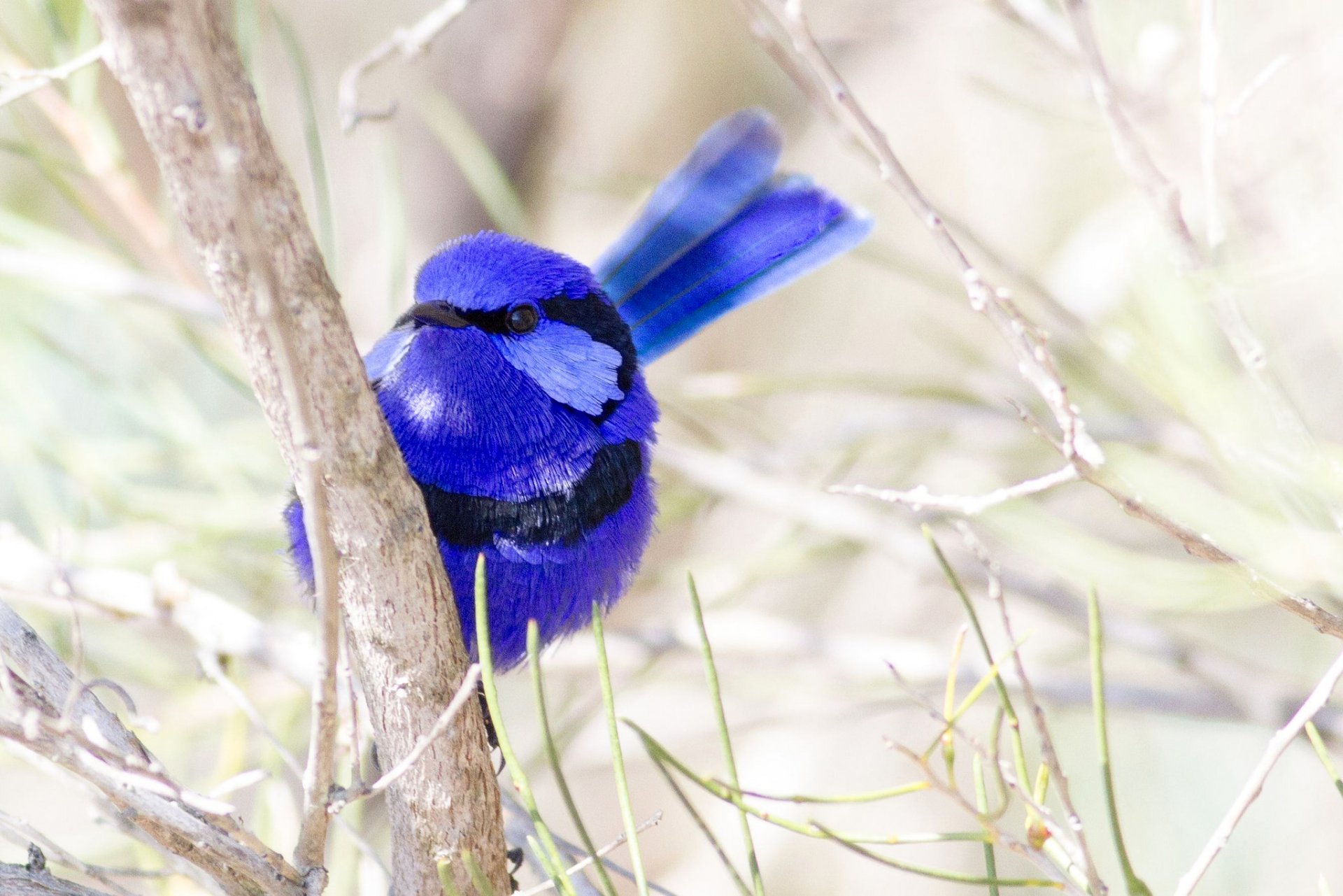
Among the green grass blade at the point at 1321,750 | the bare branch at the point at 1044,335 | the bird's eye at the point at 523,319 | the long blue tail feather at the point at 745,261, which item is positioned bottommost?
the green grass blade at the point at 1321,750

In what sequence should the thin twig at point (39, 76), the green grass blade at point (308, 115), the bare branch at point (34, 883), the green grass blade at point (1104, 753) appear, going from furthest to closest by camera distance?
the green grass blade at point (308, 115)
the thin twig at point (39, 76)
the bare branch at point (34, 883)
the green grass blade at point (1104, 753)

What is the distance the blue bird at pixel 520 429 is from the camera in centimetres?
167

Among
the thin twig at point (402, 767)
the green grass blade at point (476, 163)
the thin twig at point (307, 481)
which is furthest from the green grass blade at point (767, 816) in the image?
the green grass blade at point (476, 163)

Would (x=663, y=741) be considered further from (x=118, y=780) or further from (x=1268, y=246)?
(x=118, y=780)

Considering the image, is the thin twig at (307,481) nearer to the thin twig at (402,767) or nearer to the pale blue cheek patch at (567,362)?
the thin twig at (402,767)

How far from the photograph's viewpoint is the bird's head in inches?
67.4

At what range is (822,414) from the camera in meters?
4.17

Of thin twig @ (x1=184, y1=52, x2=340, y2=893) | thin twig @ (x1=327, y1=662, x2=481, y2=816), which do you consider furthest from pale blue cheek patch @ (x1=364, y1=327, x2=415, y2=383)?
thin twig @ (x1=327, y1=662, x2=481, y2=816)

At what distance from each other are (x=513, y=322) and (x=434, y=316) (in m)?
0.12

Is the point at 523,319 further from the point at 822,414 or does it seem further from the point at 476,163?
the point at 822,414

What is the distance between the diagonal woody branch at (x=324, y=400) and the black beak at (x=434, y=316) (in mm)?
494

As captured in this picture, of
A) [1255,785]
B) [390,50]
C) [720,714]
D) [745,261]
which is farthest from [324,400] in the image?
[745,261]

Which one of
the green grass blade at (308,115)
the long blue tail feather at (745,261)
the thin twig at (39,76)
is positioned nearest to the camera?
the thin twig at (39,76)

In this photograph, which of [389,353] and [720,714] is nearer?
[720,714]
